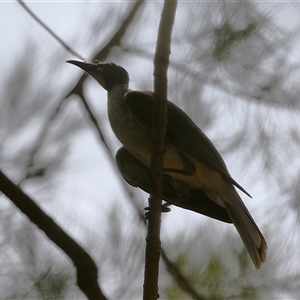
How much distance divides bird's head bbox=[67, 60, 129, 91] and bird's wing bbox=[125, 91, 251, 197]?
0.18m

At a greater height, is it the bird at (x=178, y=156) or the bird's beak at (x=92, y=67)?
the bird's beak at (x=92, y=67)

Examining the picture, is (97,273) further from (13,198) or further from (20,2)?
(20,2)

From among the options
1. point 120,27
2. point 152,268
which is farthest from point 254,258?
point 120,27

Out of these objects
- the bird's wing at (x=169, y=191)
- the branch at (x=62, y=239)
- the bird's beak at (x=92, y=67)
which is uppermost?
the bird's beak at (x=92, y=67)

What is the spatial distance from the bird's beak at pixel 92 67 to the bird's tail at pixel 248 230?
736mm

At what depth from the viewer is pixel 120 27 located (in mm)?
2139

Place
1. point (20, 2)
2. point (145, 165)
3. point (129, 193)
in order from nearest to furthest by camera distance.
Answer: point (20, 2) < point (129, 193) < point (145, 165)

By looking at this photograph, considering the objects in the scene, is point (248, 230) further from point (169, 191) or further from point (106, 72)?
point (106, 72)

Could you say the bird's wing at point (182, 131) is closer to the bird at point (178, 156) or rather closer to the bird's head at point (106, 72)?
the bird at point (178, 156)

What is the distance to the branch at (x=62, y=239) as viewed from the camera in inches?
68.9

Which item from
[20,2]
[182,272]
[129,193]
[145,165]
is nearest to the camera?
[182,272]

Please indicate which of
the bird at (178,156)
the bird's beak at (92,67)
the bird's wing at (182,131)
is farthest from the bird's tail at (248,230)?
the bird's beak at (92,67)

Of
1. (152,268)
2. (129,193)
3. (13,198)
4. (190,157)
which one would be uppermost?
(190,157)

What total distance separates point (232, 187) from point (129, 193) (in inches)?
17.4
